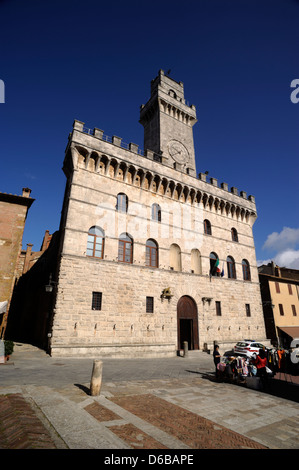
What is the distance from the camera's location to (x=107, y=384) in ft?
26.8

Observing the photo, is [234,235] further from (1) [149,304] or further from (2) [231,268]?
(1) [149,304]

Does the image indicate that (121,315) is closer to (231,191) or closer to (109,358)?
(109,358)

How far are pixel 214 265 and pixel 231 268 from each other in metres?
2.73

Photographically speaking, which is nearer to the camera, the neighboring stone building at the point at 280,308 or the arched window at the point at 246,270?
the arched window at the point at 246,270

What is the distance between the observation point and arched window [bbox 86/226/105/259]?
1598 centimetres

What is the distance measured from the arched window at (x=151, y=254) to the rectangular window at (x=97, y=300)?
4.59 metres

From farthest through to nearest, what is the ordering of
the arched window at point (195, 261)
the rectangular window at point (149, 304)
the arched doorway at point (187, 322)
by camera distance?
1. the arched window at point (195, 261)
2. the arched doorway at point (187, 322)
3. the rectangular window at point (149, 304)

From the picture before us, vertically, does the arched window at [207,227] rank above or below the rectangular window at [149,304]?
above

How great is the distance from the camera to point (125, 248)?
1750cm

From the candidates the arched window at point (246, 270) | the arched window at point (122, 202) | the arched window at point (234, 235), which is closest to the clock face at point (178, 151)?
the arched window at point (234, 235)

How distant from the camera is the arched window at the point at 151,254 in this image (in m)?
18.4

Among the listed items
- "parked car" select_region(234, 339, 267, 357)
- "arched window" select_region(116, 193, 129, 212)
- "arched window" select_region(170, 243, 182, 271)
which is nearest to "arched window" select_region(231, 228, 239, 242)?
"arched window" select_region(170, 243, 182, 271)

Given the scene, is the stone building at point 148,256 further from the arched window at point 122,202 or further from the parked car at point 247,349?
the parked car at point 247,349

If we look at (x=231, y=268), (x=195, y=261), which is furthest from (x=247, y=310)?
(x=195, y=261)
